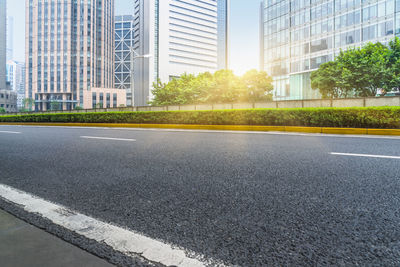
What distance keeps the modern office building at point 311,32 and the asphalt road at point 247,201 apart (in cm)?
4000

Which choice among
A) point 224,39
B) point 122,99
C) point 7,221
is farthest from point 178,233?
point 224,39

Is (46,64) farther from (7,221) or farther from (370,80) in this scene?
(7,221)

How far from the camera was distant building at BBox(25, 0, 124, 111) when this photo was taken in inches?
3344

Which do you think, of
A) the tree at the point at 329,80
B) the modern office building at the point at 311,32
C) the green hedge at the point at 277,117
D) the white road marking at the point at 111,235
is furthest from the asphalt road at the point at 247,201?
the modern office building at the point at 311,32

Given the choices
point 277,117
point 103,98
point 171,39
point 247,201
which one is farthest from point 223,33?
point 247,201

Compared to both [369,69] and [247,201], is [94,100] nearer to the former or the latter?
[369,69]

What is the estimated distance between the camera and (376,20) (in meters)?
34.4

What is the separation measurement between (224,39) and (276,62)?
107752 millimetres

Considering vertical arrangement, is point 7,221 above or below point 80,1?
below

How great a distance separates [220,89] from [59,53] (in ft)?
258

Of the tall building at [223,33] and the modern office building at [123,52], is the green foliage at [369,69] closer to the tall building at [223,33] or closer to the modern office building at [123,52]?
the modern office building at [123,52]

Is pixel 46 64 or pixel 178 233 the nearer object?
pixel 178 233

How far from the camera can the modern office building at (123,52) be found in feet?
364

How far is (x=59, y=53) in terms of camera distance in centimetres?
8531
